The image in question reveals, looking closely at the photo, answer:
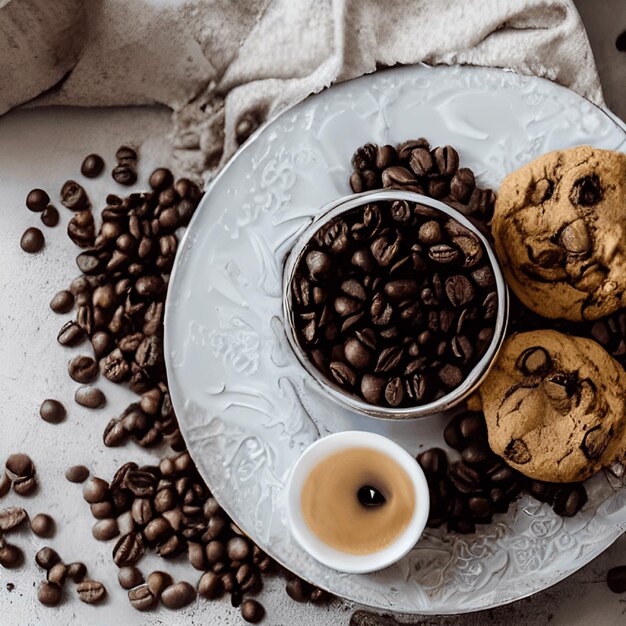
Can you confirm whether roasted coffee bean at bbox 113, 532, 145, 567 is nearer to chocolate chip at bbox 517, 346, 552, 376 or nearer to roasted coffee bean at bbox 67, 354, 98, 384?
roasted coffee bean at bbox 67, 354, 98, 384

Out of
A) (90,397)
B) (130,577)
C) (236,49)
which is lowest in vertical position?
(130,577)

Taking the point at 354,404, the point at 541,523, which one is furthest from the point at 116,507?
the point at 541,523

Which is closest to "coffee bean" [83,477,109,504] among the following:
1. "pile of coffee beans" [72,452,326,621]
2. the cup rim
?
"pile of coffee beans" [72,452,326,621]

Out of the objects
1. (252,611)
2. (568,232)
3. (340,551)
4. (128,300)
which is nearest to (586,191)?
(568,232)

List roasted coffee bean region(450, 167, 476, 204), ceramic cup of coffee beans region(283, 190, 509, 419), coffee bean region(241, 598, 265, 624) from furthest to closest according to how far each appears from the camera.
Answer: coffee bean region(241, 598, 265, 624) < roasted coffee bean region(450, 167, 476, 204) < ceramic cup of coffee beans region(283, 190, 509, 419)

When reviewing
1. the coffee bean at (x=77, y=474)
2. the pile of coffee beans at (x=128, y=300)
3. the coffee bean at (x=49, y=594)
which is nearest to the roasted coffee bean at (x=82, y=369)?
the pile of coffee beans at (x=128, y=300)

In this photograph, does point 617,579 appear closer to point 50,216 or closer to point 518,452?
point 518,452

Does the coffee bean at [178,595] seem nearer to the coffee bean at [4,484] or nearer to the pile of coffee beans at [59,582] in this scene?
the pile of coffee beans at [59,582]
